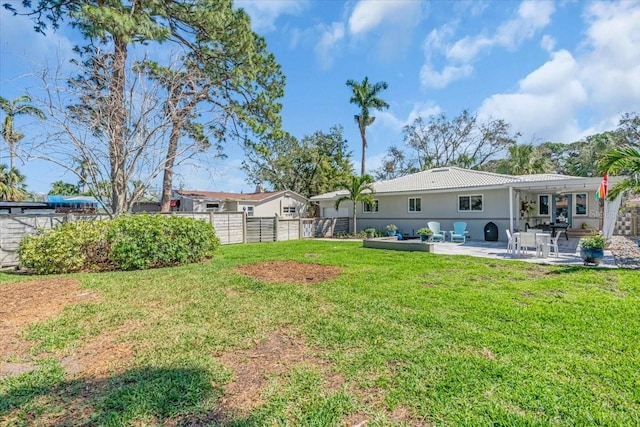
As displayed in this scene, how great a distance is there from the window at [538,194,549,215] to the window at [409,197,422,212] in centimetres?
636

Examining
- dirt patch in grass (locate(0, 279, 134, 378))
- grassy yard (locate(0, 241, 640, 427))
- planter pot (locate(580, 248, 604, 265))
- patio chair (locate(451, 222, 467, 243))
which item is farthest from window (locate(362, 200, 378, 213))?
dirt patch in grass (locate(0, 279, 134, 378))

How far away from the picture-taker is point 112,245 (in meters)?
9.00

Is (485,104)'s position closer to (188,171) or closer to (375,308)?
(188,171)

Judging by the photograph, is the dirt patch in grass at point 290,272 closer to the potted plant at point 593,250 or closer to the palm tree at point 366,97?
the potted plant at point 593,250

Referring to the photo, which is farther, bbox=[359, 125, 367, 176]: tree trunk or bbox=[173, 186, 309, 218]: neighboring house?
bbox=[359, 125, 367, 176]: tree trunk

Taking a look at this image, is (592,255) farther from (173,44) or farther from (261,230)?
(173,44)

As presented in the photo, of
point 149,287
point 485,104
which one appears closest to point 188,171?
point 149,287

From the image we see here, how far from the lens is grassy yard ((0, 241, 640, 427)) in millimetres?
2562

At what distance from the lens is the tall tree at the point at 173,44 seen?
10984mm

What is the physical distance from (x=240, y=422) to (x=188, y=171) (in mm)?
12365

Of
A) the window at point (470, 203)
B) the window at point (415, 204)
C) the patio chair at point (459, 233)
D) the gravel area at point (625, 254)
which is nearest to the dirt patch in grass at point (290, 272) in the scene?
the gravel area at point (625, 254)

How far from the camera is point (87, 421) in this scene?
2.45 meters

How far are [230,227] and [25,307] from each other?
10.5 m

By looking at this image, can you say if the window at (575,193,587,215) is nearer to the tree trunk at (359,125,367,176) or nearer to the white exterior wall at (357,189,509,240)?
the white exterior wall at (357,189,509,240)
